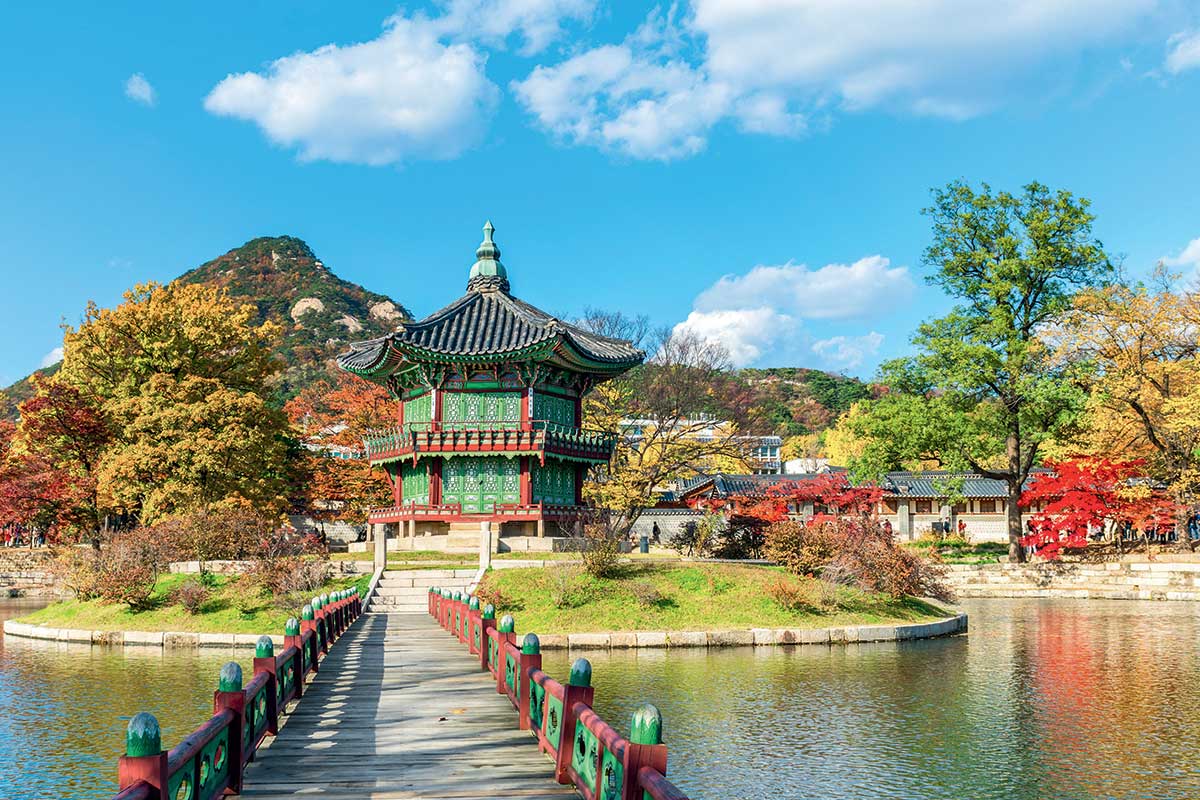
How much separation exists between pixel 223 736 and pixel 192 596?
2158 centimetres

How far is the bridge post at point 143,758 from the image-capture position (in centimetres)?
603

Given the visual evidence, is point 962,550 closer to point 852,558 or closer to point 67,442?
point 852,558

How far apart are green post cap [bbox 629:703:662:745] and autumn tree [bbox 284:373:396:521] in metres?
45.2

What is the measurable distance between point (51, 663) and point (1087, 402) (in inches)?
1726

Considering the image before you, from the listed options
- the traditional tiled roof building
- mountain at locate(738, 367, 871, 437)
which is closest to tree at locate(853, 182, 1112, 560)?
the traditional tiled roof building

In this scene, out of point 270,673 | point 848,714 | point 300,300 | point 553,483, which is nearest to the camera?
point 270,673

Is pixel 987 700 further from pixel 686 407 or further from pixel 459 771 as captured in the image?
pixel 686 407

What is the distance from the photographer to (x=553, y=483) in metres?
40.0

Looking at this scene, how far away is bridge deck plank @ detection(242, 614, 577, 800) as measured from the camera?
9055 millimetres

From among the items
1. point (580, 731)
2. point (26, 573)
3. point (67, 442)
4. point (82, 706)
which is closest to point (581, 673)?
point (580, 731)

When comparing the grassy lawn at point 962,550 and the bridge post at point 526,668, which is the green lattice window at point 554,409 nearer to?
the grassy lawn at point 962,550

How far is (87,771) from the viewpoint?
40.3ft

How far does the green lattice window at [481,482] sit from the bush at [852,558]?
36.6 feet

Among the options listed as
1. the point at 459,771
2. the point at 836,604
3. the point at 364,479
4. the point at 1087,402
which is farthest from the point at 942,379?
the point at 459,771
